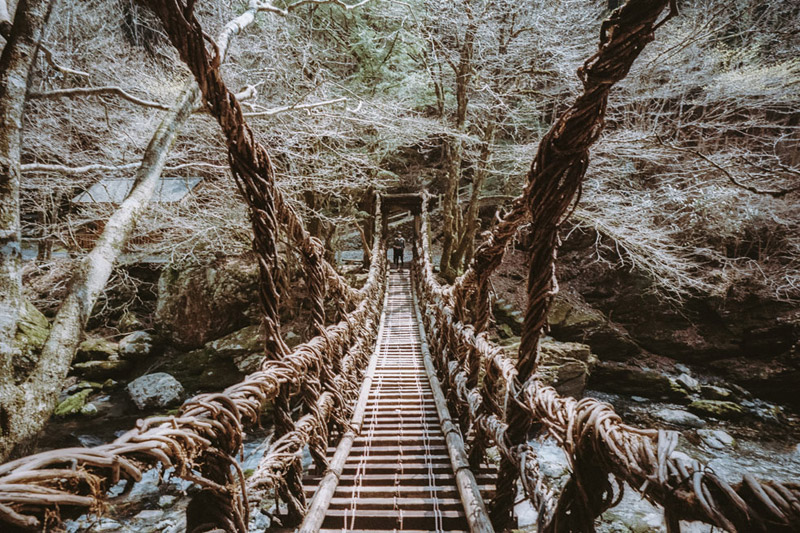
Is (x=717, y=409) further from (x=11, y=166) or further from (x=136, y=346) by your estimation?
(x=136, y=346)

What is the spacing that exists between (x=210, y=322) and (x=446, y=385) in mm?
7691

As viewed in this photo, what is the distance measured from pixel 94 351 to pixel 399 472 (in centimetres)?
1011

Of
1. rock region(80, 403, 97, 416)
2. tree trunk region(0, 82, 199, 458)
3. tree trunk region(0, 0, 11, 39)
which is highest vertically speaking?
tree trunk region(0, 0, 11, 39)

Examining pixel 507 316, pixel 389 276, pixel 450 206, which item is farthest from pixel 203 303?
pixel 507 316

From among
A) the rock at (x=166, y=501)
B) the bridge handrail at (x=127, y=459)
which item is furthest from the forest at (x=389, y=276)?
the rock at (x=166, y=501)

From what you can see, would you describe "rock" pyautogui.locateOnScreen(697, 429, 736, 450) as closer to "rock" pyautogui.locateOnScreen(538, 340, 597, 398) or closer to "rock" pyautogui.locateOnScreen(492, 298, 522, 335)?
"rock" pyautogui.locateOnScreen(538, 340, 597, 398)

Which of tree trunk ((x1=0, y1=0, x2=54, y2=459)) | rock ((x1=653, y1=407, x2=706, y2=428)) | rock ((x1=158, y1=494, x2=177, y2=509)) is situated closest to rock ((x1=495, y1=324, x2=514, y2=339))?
rock ((x1=653, y1=407, x2=706, y2=428))

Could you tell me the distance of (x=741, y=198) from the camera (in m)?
6.91

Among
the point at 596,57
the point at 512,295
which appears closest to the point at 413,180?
the point at 512,295

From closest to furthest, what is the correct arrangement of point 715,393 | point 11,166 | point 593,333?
point 11,166, point 715,393, point 593,333

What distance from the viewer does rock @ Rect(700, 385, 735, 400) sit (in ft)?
24.5

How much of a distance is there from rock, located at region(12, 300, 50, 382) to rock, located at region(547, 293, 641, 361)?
10.7m

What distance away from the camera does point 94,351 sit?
8492 mm

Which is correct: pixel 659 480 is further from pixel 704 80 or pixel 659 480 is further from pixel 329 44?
pixel 329 44
